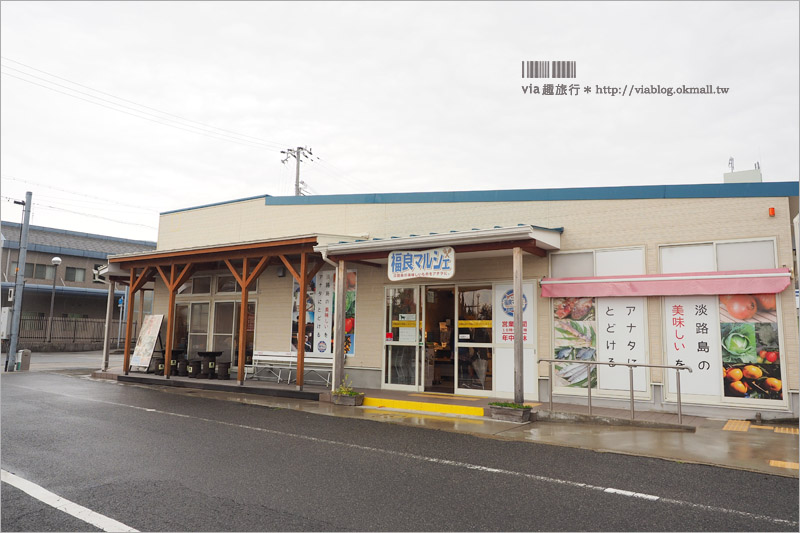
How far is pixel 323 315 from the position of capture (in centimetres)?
1459

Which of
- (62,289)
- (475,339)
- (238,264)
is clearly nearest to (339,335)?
(475,339)

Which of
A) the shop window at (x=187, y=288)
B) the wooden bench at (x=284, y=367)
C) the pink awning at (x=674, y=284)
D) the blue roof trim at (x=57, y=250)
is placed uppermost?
the blue roof trim at (x=57, y=250)

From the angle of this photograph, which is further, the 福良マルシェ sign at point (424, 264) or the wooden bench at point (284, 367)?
the wooden bench at point (284, 367)

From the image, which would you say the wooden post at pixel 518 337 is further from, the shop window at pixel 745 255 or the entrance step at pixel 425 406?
the shop window at pixel 745 255

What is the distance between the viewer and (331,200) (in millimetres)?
15336

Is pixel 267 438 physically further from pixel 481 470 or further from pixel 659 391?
pixel 659 391

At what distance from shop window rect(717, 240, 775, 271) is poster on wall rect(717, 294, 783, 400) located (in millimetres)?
527

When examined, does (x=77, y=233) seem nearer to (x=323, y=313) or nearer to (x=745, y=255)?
(x=323, y=313)

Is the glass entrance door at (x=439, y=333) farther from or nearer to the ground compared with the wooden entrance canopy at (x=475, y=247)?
nearer to the ground

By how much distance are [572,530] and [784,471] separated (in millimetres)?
3475

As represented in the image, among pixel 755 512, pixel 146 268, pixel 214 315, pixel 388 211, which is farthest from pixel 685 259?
pixel 146 268

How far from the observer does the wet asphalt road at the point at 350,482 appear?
459 centimetres

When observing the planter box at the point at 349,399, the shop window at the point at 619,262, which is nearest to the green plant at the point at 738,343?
the shop window at the point at 619,262

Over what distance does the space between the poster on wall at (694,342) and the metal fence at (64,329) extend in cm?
3476
